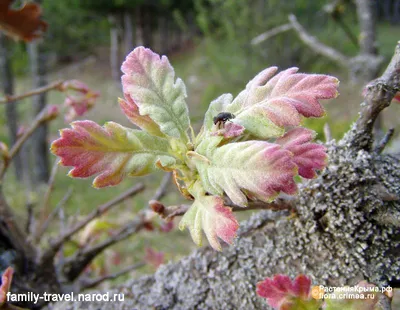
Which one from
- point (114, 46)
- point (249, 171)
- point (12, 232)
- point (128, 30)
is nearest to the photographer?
point (249, 171)

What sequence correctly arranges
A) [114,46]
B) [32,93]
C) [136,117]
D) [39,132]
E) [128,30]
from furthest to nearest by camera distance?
[114,46] → [128,30] → [39,132] → [32,93] → [136,117]

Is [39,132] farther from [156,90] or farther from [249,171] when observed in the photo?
[249,171]

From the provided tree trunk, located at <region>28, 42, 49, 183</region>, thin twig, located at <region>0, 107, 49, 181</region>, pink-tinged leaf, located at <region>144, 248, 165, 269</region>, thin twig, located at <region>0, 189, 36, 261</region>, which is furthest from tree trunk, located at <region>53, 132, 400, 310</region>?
tree trunk, located at <region>28, 42, 49, 183</region>

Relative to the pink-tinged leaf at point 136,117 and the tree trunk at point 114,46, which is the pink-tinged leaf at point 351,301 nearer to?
the pink-tinged leaf at point 136,117

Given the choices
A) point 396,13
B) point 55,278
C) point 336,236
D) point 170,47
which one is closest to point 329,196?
point 336,236

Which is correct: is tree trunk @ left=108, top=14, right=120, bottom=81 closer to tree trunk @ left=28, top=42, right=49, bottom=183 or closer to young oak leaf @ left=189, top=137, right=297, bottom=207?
tree trunk @ left=28, top=42, right=49, bottom=183

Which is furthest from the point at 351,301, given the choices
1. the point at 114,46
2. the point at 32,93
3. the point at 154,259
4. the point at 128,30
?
the point at 114,46

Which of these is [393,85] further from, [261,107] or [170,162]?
[170,162]
